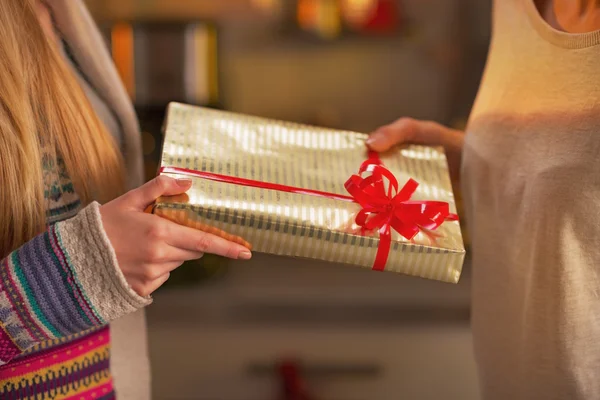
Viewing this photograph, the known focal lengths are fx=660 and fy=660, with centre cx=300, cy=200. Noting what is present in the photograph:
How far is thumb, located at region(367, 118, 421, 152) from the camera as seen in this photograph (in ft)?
2.22

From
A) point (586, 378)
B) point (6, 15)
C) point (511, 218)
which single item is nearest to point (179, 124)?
point (6, 15)

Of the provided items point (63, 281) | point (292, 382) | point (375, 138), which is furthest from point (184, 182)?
point (292, 382)

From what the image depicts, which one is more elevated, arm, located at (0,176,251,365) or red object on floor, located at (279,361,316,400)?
arm, located at (0,176,251,365)

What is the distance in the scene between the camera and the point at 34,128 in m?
0.61

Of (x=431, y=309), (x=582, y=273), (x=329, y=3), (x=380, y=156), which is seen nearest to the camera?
(x=582, y=273)

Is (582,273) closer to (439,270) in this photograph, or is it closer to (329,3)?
(439,270)

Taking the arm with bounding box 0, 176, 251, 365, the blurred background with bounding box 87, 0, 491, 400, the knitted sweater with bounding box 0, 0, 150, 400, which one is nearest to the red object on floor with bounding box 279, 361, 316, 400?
the blurred background with bounding box 87, 0, 491, 400

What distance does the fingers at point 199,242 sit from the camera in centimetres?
52

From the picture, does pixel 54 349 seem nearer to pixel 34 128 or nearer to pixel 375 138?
pixel 34 128

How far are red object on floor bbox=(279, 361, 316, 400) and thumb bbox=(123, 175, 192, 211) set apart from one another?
2.98 ft

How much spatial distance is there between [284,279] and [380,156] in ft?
2.66

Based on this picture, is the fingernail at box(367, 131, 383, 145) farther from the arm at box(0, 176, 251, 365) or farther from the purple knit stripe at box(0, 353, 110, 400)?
the purple knit stripe at box(0, 353, 110, 400)

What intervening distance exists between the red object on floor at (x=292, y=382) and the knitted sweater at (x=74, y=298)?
2.13ft

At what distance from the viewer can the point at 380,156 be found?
674 mm
